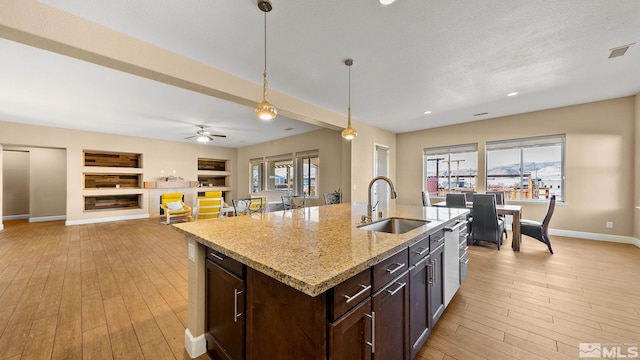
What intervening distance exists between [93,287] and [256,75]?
3.34 m

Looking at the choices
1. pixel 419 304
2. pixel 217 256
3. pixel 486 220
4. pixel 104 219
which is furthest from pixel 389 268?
pixel 104 219

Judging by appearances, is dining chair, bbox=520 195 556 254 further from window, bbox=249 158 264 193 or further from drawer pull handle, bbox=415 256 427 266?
window, bbox=249 158 264 193

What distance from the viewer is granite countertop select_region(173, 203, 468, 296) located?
3.04 feet

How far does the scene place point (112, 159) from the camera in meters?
7.88

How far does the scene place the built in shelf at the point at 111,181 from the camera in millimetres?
7551

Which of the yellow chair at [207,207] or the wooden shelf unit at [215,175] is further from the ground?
the wooden shelf unit at [215,175]

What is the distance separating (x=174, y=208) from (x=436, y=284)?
7449mm

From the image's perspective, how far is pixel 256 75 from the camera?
3.22 meters

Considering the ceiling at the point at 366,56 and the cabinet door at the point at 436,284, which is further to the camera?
the ceiling at the point at 366,56

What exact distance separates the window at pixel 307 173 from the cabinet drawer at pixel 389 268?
5.46 m

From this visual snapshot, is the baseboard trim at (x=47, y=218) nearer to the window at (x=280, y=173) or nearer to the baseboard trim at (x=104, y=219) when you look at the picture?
the baseboard trim at (x=104, y=219)

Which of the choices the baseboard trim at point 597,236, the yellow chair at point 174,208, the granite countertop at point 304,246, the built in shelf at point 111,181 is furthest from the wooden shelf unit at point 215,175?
the baseboard trim at point 597,236

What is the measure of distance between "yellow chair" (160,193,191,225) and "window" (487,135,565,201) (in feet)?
28.5

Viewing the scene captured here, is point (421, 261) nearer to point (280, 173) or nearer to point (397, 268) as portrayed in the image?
point (397, 268)
